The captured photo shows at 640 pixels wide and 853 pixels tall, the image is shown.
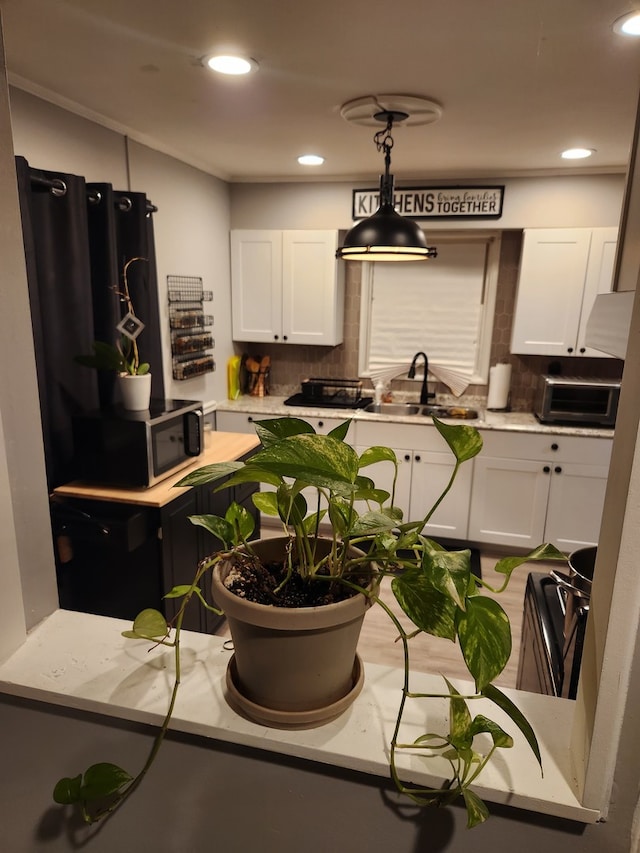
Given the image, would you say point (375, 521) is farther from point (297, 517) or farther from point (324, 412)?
point (324, 412)

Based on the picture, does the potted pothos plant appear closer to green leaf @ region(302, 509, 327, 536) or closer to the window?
green leaf @ region(302, 509, 327, 536)

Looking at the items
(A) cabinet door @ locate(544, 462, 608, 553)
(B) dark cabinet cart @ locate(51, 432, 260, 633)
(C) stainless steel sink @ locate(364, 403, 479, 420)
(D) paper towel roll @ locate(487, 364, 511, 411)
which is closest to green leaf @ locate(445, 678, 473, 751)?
(B) dark cabinet cart @ locate(51, 432, 260, 633)

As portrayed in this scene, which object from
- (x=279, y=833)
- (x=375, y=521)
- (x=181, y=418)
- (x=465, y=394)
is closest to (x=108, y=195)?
(x=181, y=418)

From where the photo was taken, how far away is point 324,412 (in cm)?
361

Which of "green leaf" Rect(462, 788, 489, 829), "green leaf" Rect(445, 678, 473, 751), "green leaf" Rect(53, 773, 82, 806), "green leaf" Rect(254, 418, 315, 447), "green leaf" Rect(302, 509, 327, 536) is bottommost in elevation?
"green leaf" Rect(53, 773, 82, 806)

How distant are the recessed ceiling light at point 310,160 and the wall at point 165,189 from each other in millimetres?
664

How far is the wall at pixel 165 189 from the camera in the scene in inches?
84.0

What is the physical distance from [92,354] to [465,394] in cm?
257

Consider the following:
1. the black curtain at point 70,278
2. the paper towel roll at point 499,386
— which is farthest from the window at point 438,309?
the black curtain at point 70,278

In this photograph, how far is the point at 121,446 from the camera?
2.11 meters

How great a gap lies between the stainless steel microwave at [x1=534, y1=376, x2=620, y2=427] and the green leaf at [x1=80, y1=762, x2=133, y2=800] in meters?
3.12

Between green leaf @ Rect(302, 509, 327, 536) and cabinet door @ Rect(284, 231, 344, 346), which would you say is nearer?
green leaf @ Rect(302, 509, 327, 536)

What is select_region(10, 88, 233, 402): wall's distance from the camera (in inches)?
84.0

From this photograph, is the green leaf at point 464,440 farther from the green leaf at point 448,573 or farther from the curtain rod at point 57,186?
the curtain rod at point 57,186
